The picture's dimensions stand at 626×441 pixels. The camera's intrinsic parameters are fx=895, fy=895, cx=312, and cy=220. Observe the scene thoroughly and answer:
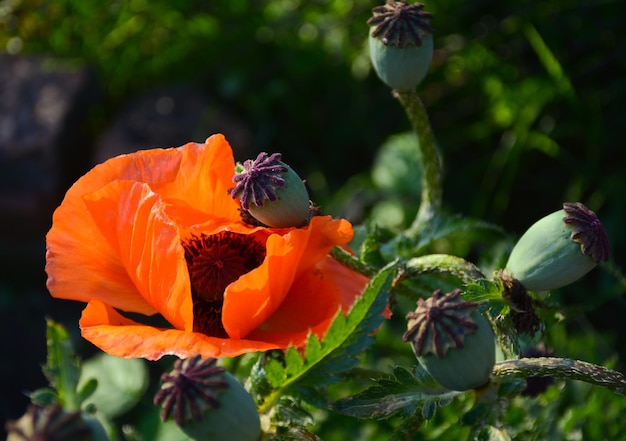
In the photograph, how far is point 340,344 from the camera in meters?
0.76

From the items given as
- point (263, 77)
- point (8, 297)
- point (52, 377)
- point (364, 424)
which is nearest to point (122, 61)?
point (263, 77)

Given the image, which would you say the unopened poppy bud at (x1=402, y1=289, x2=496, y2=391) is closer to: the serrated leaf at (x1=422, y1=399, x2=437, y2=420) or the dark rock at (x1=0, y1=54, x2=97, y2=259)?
the serrated leaf at (x1=422, y1=399, x2=437, y2=420)

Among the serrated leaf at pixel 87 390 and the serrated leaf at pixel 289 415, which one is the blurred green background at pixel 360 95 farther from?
the serrated leaf at pixel 289 415

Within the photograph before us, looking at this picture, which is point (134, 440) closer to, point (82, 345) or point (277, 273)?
point (277, 273)

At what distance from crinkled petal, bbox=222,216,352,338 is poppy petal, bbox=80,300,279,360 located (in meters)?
0.03

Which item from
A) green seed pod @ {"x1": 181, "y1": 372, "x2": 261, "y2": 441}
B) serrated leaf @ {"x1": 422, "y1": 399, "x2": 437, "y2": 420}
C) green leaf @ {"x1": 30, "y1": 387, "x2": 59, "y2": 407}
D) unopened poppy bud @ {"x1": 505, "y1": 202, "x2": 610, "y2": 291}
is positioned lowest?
green leaf @ {"x1": 30, "y1": 387, "x2": 59, "y2": 407}

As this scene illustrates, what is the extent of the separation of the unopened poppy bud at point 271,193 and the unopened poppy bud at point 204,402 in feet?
0.57

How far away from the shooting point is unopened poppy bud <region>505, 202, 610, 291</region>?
79 centimetres

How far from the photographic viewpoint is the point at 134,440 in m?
1.01

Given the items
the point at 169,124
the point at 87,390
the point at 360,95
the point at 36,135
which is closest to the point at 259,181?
the point at 87,390

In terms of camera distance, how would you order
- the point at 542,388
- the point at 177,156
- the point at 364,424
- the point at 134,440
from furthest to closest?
the point at 364,424
the point at 542,388
the point at 134,440
the point at 177,156

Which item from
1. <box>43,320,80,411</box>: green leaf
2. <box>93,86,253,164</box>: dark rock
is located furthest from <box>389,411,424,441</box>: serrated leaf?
<box>93,86,253,164</box>: dark rock

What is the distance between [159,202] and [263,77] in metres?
1.69

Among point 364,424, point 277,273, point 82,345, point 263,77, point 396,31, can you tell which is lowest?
point 82,345
